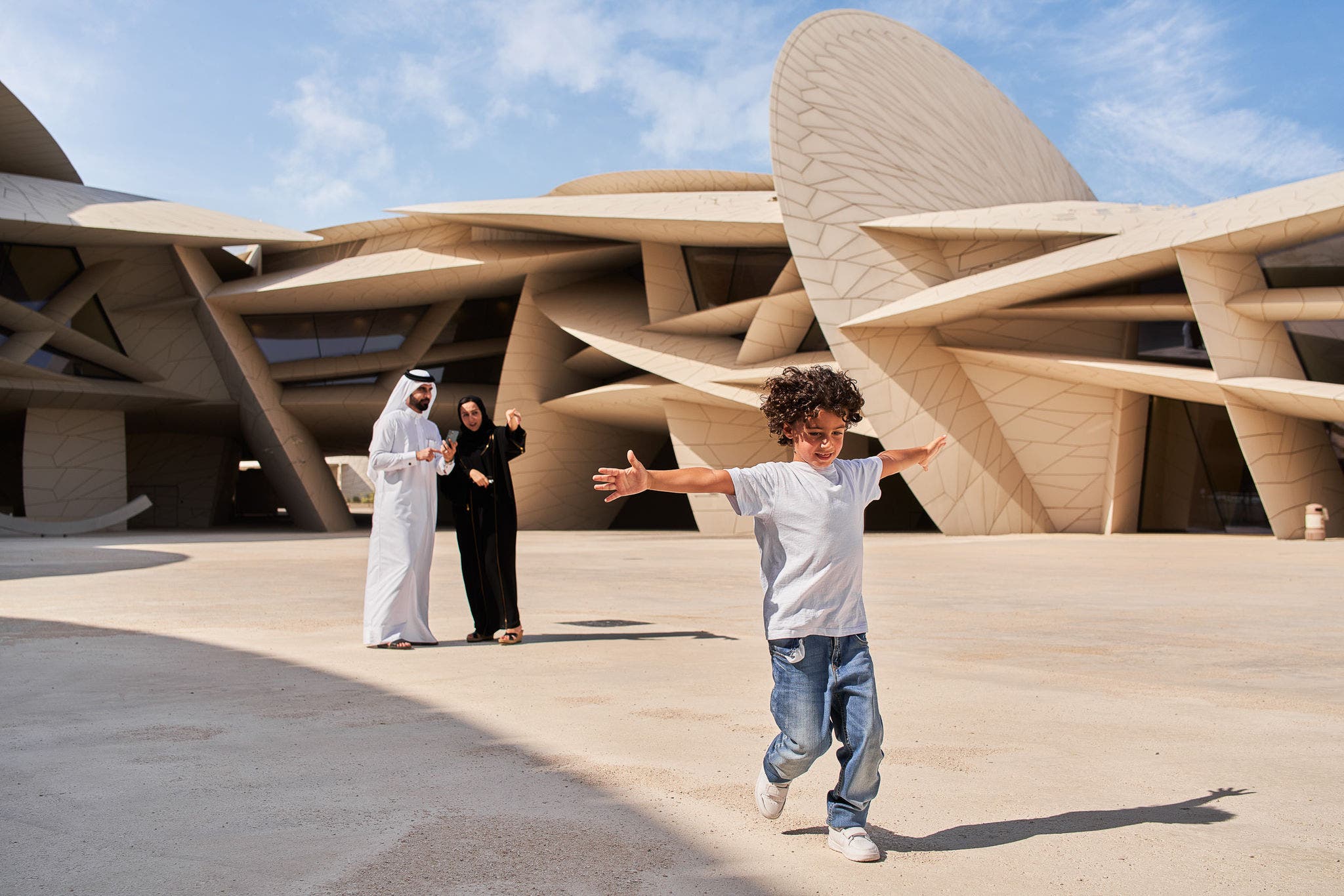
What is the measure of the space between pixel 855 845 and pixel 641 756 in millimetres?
1063

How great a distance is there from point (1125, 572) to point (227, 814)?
9.50m

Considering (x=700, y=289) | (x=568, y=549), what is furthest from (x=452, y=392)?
(x=568, y=549)

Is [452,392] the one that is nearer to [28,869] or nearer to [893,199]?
[893,199]

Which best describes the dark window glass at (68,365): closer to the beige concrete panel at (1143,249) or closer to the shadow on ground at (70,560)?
the shadow on ground at (70,560)

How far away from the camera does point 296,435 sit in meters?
27.9

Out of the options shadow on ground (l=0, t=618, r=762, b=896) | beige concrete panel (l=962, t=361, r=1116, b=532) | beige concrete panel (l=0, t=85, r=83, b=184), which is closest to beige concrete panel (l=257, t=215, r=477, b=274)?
beige concrete panel (l=0, t=85, r=83, b=184)

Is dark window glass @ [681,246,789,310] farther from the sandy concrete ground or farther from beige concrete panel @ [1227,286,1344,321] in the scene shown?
the sandy concrete ground

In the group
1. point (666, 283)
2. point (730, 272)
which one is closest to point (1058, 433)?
point (730, 272)

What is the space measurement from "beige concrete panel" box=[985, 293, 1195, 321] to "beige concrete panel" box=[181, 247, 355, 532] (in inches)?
722

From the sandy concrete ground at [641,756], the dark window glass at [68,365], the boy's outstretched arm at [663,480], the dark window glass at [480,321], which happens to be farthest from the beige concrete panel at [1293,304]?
the dark window glass at [68,365]

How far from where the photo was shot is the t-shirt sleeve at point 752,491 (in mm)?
2820

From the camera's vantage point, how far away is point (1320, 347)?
15195mm

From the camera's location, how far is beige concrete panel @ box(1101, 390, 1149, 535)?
17.7m

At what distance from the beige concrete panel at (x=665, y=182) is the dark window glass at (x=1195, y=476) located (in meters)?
10.3
